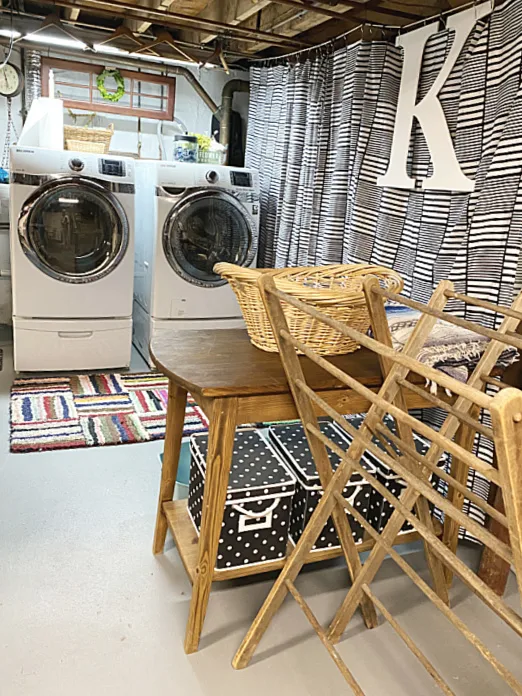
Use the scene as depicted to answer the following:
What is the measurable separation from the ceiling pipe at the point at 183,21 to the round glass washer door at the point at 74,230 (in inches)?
35.1

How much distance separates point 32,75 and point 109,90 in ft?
1.65

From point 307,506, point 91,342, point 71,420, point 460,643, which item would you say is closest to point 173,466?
point 307,506

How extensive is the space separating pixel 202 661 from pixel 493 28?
236 centimetres

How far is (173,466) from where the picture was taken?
194 cm

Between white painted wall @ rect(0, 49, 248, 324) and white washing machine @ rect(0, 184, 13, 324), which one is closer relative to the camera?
white washing machine @ rect(0, 184, 13, 324)

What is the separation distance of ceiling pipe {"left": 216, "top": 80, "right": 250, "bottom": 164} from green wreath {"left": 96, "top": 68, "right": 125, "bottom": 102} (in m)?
0.73

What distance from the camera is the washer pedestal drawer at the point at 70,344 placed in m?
3.44

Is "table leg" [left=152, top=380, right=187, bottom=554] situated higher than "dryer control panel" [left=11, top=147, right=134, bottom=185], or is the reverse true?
"dryer control panel" [left=11, top=147, right=134, bottom=185]

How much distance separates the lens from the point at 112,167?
339cm

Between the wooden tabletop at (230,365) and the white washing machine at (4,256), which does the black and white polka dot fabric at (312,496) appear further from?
the white washing machine at (4,256)

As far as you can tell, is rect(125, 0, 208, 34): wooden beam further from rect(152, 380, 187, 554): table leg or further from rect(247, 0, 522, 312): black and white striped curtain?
rect(152, 380, 187, 554): table leg

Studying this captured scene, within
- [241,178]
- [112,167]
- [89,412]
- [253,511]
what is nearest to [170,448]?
[253,511]

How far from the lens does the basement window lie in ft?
12.8

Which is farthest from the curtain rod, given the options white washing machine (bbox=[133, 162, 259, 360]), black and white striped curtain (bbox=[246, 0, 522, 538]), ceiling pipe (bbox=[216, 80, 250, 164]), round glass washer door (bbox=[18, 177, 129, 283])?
round glass washer door (bbox=[18, 177, 129, 283])
